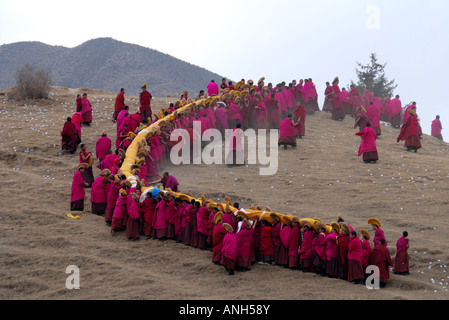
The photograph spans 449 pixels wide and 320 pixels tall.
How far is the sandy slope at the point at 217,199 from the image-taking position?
10469 mm

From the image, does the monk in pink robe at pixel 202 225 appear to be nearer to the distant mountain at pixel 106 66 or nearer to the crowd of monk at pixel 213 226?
the crowd of monk at pixel 213 226

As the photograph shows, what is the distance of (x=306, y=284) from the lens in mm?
10664

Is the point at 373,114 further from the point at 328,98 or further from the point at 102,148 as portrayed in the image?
the point at 102,148

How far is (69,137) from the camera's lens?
733 inches

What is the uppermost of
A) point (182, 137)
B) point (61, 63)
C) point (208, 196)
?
point (61, 63)

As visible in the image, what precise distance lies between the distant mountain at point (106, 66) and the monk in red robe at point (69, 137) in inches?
1710

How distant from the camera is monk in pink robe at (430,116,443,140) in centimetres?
2719

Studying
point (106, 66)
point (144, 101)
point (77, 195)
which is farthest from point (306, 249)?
point (106, 66)

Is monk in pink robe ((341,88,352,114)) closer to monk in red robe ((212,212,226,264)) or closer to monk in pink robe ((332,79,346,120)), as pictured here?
monk in pink robe ((332,79,346,120))

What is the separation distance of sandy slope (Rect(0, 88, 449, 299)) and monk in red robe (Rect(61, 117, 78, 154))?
0.42 meters

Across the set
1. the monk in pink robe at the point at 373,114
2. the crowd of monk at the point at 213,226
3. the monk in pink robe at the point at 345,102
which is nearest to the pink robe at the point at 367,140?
the crowd of monk at the point at 213,226

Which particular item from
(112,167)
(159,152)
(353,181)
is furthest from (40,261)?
(353,181)

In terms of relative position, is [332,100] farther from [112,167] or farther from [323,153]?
[112,167]
